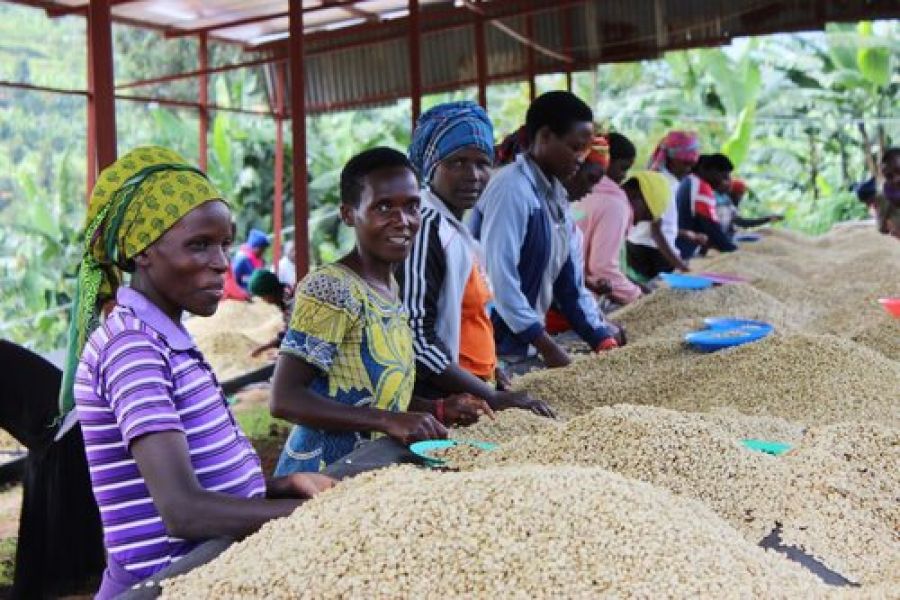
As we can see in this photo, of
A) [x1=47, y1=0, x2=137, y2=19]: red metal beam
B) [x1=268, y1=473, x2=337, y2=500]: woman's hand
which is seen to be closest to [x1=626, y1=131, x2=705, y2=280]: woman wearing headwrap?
[x1=47, y1=0, x2=137, y2=19]: red metal beam

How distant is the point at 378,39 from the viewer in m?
8.94

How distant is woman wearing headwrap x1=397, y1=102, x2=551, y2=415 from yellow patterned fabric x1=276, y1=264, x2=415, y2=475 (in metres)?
0.26

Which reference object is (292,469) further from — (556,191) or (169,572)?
(556,191)

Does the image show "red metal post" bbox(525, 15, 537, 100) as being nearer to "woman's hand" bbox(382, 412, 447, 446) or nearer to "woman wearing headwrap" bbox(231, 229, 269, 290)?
"woman wearing headwrap" bbox(231, 229, 269, 290)

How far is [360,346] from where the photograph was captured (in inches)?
82.5

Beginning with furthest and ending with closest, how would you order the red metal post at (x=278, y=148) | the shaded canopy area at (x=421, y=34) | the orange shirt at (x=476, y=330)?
the red metal post at (x=278, y=148)
the shaded canopy area at (x=421, y=34)
the orange shirt at (x=476, y=330)

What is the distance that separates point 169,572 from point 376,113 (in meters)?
17.7

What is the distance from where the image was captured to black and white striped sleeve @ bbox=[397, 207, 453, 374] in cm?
244

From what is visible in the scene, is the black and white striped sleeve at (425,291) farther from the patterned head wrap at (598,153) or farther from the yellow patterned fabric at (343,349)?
the patterned head wrap at (598,153)

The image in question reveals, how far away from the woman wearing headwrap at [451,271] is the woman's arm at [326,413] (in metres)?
0.43

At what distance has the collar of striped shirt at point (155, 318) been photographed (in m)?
1.54

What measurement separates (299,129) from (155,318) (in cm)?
437

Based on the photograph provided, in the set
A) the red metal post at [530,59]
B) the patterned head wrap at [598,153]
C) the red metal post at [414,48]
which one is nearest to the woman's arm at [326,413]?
the patterned head wrap at [598,153]

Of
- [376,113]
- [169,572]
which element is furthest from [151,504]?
[376,113]
